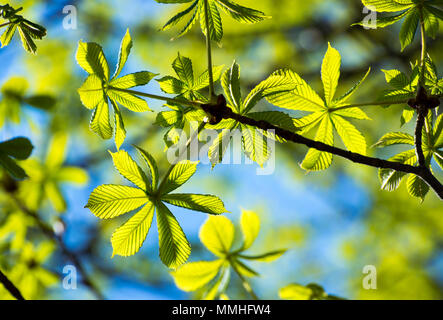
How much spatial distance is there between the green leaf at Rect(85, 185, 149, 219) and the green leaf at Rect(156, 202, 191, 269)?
8 cm

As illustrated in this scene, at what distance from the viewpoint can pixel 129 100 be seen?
137 cm

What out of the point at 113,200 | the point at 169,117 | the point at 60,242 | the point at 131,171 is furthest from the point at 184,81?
the point at 60,242

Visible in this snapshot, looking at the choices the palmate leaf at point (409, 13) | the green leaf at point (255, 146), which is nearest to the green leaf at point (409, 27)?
the palmate leaf at point (409, 13)

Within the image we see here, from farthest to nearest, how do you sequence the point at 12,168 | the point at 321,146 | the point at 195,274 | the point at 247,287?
the point at 195,274, the point at 247,287, the point at 12,168, the point at 321,146

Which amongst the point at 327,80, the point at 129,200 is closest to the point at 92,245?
the point at 129,200

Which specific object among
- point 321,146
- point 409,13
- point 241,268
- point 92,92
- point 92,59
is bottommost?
point 241,268

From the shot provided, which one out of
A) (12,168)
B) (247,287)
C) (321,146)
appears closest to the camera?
(321,146)

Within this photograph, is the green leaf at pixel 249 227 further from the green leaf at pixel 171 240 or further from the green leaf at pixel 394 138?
the green leaf at pixel 394 138

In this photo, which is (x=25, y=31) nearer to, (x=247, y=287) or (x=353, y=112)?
(x=353, y=112)

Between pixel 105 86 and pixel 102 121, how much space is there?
13cm

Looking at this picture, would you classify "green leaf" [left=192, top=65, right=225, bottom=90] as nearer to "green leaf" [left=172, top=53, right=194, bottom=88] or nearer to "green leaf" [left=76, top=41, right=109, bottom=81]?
"green leaf" [left=172, top=53, right=194, bottom=88]

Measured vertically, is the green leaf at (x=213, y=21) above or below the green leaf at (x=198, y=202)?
above

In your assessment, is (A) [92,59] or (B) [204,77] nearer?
(A) [92,59]

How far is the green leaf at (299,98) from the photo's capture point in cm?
129
